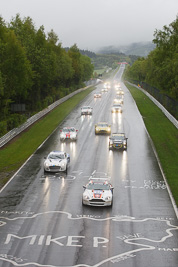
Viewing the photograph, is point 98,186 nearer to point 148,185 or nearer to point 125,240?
point 148,185

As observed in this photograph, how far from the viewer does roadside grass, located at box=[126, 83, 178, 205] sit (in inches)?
1416

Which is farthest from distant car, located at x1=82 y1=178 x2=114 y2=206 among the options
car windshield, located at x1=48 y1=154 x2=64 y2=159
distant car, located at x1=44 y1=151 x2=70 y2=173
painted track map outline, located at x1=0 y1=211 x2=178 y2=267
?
car windshield, located at x1=48 y1=154 x2=64 y2=159

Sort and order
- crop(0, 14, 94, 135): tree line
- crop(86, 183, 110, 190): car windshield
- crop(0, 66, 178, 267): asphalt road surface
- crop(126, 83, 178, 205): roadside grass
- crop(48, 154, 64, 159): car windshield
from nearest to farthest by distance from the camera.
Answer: crop(0, 66, 178, 267): asphalt road surface → crop(86, 183, 110, 190): car windshield → crop(126, 83, 178, 205): roadside grass → crop(48, 154, 64, 159): car windshield → crop(0, 14, 94, 135): tree line

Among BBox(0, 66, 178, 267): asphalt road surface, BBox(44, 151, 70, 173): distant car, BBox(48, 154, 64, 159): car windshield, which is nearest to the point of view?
BBox(0, 66, 178, 267): asphalt road surface

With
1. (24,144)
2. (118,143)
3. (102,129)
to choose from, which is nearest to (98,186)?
(118,143)

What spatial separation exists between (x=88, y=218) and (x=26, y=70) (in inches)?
1972

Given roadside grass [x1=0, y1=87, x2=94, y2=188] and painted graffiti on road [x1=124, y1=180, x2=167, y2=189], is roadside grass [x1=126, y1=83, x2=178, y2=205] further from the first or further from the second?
roadside grass [x1=0, y1=87, x2=94, y2=188]

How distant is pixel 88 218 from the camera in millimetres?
24938

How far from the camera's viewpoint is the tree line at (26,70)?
68.7 m

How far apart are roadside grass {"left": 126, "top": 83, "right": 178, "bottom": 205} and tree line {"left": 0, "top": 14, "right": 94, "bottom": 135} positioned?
19.4 metres

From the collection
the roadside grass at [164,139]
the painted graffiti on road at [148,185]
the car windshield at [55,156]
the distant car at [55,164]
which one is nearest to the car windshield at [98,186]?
the painted graffiti on road at [148,185]

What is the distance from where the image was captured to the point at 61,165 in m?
36.4

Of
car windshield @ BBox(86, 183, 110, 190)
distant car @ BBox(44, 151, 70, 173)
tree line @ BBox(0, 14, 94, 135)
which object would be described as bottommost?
distant car @ BBox(44, 151, 70, 173)

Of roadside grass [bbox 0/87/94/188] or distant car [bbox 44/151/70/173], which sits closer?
distant car [bbox 44/151/70/173]
